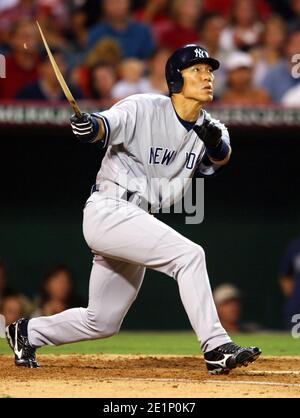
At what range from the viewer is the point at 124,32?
9273mm

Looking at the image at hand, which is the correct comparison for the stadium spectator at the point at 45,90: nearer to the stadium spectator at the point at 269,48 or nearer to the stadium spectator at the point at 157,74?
the stadium spectator at the point at 157,74

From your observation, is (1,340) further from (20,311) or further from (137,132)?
(137,132)

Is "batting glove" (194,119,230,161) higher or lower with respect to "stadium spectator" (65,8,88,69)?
lower

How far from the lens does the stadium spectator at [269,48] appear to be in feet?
29.9

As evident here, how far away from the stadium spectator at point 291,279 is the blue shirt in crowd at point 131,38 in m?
2.34

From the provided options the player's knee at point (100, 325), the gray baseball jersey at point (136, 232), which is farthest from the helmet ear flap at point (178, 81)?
the player's knee at point (100, 325)

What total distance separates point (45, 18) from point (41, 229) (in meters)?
2.14

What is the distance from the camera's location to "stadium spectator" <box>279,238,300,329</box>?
853cm

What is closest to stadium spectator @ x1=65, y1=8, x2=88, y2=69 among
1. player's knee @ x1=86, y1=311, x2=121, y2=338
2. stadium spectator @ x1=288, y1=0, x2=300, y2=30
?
stadium spectator @ x1=288, y1=0, x2=300, y2=30

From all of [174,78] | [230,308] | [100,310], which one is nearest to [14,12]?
[230,308]

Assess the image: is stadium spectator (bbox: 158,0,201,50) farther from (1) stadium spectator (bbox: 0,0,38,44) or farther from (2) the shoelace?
(2) the shoelace

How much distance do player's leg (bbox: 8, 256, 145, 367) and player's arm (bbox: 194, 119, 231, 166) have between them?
74 cm

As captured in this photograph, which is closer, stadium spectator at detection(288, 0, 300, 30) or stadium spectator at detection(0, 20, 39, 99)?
stadium spectator at detection(0, 20, 39, 99)
